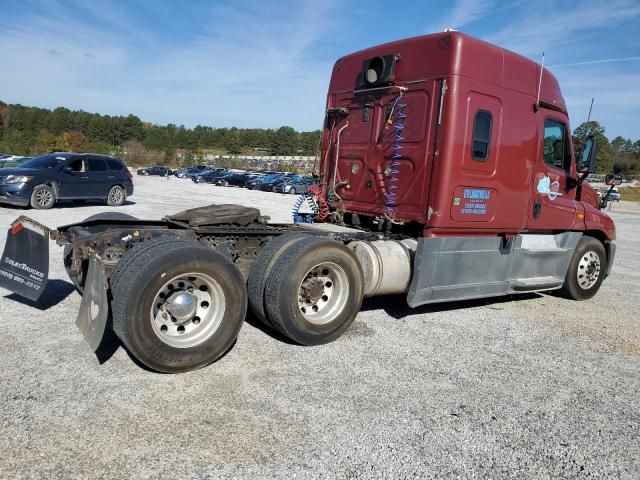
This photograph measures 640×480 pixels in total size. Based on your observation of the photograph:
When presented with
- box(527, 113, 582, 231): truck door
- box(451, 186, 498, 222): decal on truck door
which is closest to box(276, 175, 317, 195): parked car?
box(527, 113, 582, 231): truck door

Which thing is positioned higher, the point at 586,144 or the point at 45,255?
the point at 586,144

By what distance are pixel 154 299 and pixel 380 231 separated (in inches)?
123

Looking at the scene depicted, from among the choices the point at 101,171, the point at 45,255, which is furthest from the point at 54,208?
the point at 45,255

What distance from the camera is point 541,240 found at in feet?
21.2

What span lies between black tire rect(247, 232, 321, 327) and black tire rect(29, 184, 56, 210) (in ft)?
38.8

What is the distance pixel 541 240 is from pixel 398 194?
7.04 ft

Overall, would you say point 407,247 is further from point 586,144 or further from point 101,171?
point 101,171

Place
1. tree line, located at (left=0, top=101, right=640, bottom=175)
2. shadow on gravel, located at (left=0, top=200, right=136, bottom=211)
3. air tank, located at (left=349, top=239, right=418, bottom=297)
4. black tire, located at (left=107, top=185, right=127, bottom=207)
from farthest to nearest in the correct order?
tree line, located at (left=0, top=101, right=640, bottom=175), black tire, located at (left=107, top=185, right=127, bottom=207), shadow on gravel, located at (left=0, top=200, right=136, bottom=211), air tank, located at (left=349, top=239, right=418, bottom=297)

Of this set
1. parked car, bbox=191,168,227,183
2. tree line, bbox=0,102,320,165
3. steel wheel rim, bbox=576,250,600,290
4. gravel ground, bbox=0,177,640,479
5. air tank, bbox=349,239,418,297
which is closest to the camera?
gravel ground, bbox=0,177,640,479

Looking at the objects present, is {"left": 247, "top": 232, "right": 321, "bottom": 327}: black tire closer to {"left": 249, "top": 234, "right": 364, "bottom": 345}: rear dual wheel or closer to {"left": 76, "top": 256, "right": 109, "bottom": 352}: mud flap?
{"left": 249, "top": 234, "right": 364, "bottom": 345}: rear dual wheel

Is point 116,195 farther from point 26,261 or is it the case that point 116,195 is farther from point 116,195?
point 26,261

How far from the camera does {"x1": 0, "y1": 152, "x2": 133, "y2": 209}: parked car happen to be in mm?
13766

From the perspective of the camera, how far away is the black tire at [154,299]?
144 inches

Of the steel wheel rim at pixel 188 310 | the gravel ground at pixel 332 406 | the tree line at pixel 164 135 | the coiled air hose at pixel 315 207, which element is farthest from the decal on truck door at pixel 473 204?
the tree line at pixel 164 135
